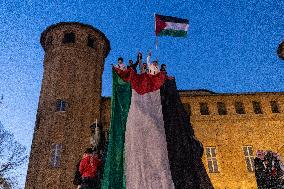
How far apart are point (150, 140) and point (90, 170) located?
171cm

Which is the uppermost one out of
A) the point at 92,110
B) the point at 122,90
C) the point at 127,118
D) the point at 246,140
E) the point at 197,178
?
the point at 92,110

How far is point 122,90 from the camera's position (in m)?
9.56

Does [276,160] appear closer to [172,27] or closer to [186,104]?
[172,27]

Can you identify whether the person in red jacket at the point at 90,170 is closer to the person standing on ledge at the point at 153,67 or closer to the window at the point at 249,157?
the person standing on ledge at the point at 153,67

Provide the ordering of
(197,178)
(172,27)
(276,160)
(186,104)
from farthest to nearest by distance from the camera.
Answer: (186,104) → (172,27) → (276,160) → (197,178)

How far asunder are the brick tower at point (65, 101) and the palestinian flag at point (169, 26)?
1573 centimetres

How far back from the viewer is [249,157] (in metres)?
27.1

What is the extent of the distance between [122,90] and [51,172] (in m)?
16.8

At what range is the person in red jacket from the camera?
28.8 ft

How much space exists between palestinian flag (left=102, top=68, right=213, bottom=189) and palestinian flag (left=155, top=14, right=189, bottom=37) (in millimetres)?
2529

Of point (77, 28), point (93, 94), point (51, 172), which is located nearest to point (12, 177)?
point (51, 172)

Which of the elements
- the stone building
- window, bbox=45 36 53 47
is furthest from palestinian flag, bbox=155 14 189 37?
window, bbox=45 36 53 47

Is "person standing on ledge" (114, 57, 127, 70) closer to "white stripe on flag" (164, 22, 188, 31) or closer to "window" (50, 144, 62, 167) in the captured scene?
"white stripe on flag" (164, 22, 188, 31)

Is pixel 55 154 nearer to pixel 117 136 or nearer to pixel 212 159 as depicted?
pixel 212 159
